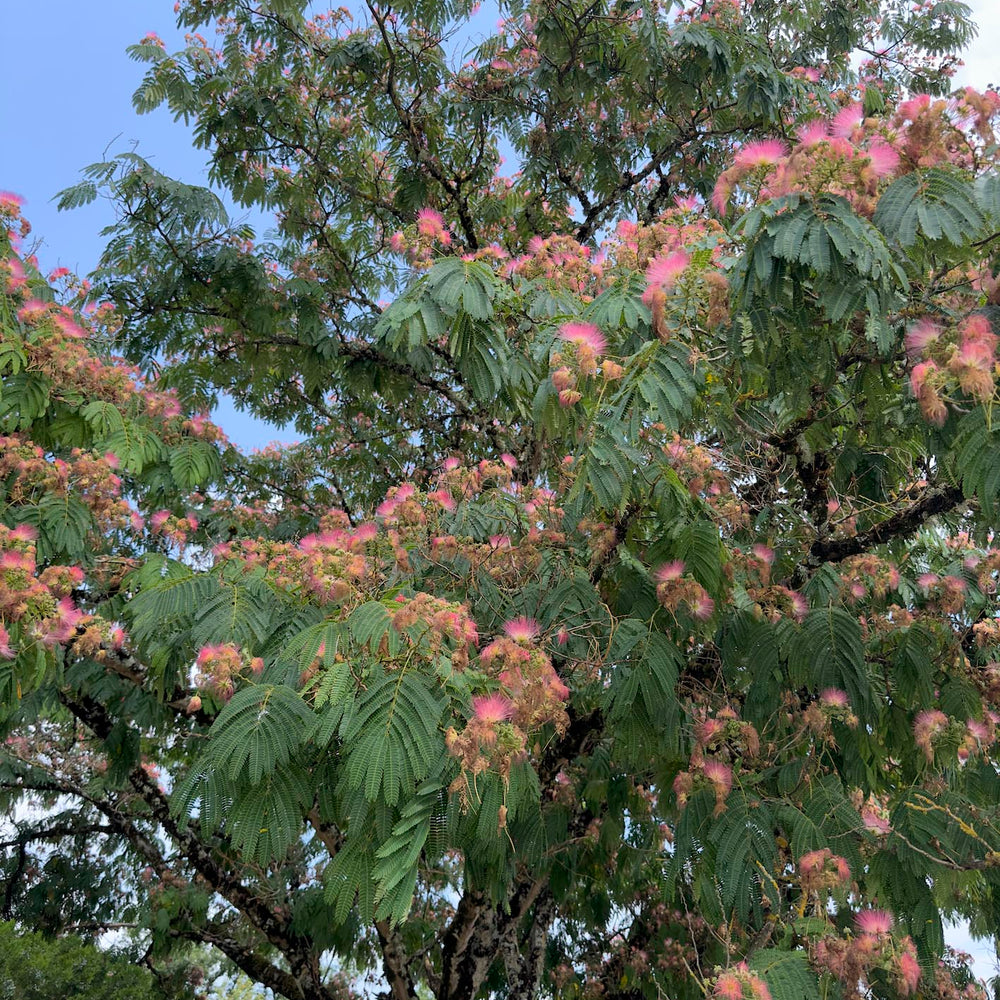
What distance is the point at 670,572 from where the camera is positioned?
164 inches

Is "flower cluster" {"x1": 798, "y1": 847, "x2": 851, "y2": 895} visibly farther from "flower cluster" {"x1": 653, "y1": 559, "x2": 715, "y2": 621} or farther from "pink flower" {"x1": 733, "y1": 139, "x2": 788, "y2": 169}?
"pink flower" {"x1": 733, "y1": 139, "x2": 788, "y2": 169}

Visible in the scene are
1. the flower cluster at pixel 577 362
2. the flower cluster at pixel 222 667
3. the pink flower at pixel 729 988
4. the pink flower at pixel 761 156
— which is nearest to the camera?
the pink flower at pixel 729 988

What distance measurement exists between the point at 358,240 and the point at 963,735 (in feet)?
21.5

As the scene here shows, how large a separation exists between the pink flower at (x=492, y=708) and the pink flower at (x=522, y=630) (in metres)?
0.31

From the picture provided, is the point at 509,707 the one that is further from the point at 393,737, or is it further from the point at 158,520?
the point at 158,520

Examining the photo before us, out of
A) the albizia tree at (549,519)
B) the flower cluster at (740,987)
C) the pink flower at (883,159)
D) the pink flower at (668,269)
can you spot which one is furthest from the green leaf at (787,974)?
the pink flower at (883,159)

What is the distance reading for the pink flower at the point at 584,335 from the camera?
386 centimetres

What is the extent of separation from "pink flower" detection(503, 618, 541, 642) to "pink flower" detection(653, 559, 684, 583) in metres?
0.58

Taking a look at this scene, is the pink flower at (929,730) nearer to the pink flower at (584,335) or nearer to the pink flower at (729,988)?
the pink flower at (729,988)

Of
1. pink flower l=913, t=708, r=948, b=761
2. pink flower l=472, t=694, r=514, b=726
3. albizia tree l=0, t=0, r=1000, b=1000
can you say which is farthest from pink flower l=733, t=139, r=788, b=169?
pink flower l=913, t=708, r=948, b=761

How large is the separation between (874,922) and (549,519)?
2.29 metres

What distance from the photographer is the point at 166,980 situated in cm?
790

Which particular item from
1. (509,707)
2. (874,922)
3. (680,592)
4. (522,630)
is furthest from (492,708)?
(874,922)

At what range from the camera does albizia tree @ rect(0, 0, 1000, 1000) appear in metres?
3.30
